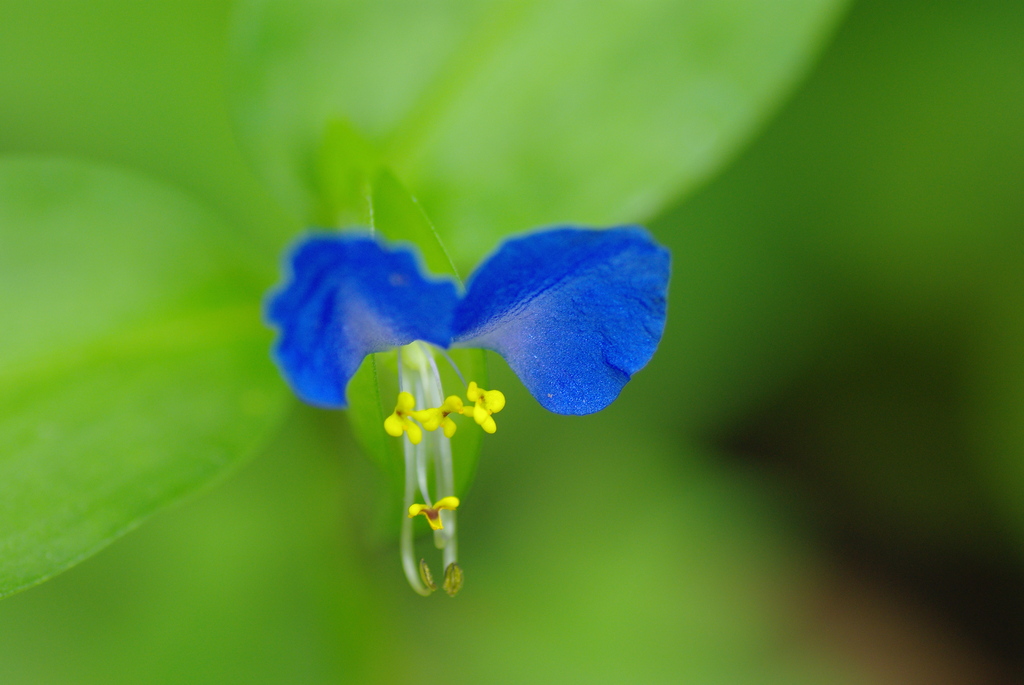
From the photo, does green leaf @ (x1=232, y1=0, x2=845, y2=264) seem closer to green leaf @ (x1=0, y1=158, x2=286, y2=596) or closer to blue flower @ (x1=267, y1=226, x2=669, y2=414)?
green leaf @ (x1=0, y1=158, x2=286, y2=596)

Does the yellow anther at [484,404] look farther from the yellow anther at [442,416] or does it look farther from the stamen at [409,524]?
the stamen at [409,524]

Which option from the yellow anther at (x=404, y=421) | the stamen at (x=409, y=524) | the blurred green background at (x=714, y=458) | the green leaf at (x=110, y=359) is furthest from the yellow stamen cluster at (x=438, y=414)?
A: the blurred green background at (x=714, y=458)

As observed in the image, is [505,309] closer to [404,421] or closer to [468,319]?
[468,319]

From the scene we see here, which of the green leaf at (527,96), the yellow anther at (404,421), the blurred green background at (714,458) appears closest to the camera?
the yellow anther at (404,421)

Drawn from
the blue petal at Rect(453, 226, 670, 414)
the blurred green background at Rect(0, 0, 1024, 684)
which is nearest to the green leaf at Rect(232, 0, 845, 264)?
the blue petal at Rect(453, 226, 670, 414)

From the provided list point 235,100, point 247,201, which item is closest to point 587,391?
point 235,100

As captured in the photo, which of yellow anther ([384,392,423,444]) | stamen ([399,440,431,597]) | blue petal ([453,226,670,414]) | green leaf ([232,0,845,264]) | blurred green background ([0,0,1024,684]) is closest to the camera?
blue petal ([453,226,670,414])

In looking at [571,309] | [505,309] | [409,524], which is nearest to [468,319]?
[505,309]
